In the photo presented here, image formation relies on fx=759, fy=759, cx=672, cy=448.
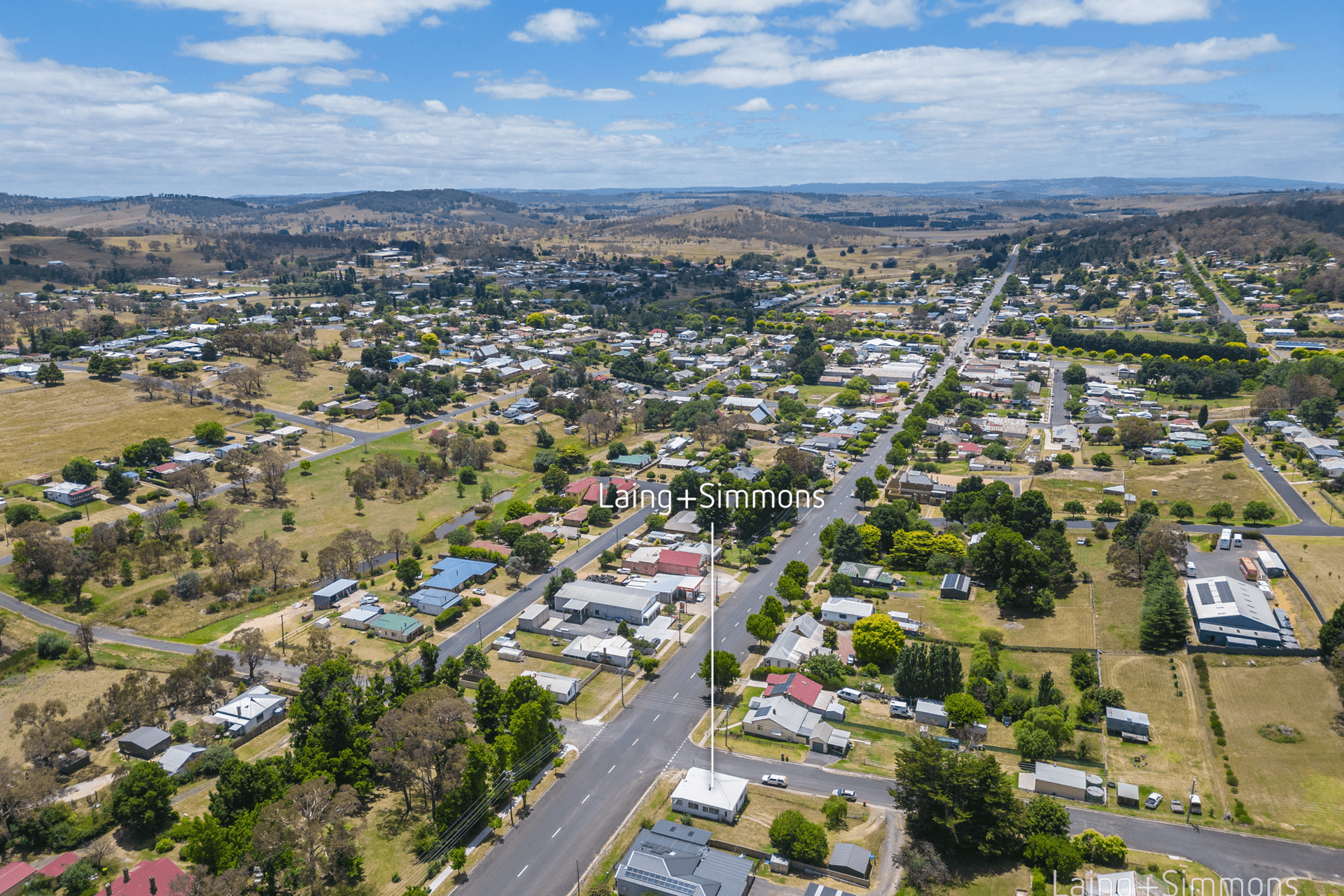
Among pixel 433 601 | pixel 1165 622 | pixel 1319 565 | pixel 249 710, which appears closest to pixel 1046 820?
pixel 1165 622

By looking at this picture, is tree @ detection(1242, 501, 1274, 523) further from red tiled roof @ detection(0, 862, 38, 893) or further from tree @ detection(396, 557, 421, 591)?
red tiled roof @ detection(0, 862, 38, 893)

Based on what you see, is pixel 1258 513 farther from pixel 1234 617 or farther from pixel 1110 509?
pixel 1234 617

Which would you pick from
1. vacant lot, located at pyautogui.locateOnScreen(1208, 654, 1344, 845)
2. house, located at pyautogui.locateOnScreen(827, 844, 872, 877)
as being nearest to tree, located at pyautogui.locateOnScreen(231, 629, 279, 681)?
house, located at pyautogui.locateOnScreen(827, 844, 872, 877)

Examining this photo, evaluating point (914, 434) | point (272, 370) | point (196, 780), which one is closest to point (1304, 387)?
point (914, 434)

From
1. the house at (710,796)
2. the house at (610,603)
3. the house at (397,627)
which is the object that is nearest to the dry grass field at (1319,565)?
the house at (710,796)

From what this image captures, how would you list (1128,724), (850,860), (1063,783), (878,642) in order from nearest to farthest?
(850,860) → (1063,783) → (1128,724) → (878,642)

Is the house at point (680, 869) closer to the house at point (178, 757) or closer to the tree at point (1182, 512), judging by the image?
the house at point (178, 757)

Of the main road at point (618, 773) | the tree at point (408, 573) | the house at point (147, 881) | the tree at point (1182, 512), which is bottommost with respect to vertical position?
the main road at point (618, 773)
